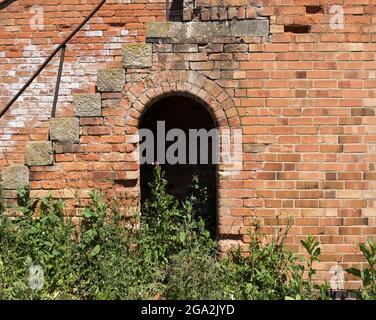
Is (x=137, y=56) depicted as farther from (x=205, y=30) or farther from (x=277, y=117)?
(x=277, y=117)

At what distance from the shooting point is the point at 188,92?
4.57m

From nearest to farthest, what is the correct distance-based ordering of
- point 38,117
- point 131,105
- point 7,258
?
point 7,258, point 131,105, point 38,117

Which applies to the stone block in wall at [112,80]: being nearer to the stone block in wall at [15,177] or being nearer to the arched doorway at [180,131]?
the stone block in wall at [15,177]

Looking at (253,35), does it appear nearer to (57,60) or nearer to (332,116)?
A: (332,116)

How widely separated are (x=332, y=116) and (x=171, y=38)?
6.25 feet

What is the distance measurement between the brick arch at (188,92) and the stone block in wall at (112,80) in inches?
4.2

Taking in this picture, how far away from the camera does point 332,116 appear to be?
453 cm

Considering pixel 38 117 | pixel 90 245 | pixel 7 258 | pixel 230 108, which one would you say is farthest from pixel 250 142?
pixel 38 117

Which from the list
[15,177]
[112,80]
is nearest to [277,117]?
[112,80]

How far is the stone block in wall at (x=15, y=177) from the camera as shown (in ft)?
15.2

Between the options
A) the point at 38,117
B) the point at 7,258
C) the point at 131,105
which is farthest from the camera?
the point at 38,117

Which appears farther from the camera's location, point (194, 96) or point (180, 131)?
point (180, 131)

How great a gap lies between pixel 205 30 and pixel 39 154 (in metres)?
2.22

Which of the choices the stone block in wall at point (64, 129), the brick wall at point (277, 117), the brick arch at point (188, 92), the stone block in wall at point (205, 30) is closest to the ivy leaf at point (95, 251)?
the brick wall at point (277, 117)
